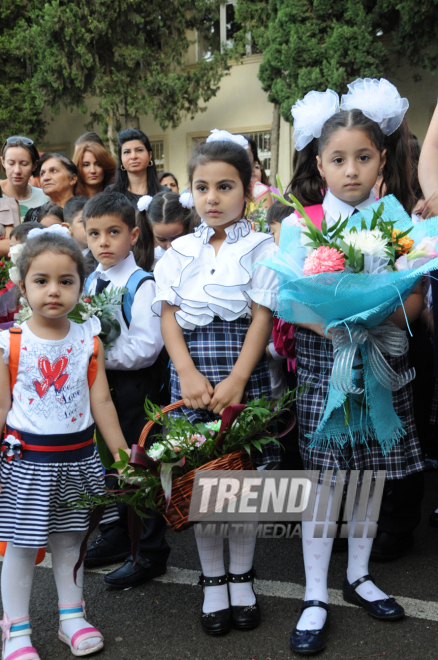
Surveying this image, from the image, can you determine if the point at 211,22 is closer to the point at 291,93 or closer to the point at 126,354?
the point at 291,93

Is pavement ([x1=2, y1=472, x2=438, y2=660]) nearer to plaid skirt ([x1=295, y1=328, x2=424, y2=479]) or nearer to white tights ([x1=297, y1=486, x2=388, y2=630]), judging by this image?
white tights ([x1=297, y1=486, x2=388, y2=630])

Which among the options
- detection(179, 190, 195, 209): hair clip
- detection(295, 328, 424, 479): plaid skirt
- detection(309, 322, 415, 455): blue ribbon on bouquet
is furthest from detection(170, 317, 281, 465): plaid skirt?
detection(179, 190, 195, 209): hair clip

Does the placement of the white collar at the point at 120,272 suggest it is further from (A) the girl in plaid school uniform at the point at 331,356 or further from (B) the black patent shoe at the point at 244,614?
(B) the black patent shoe at the point at 244,614

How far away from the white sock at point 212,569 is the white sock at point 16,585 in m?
0.64

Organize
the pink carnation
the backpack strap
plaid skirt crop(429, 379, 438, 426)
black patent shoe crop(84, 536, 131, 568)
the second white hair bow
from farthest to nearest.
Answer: the second white hair bow, plaid skirt crop(429, 379, 438, 426), black patent shoe crop(84, 536, 131, 568), the backpack strap, the pink carnation

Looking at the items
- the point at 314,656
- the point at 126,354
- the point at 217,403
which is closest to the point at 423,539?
the point at 314,656

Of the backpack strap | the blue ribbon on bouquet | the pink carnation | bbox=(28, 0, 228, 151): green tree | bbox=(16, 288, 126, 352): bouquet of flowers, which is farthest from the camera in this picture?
bbox=(28, 0, 228, 151): green tree

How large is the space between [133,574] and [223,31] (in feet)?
51.0

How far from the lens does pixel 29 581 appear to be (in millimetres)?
2285

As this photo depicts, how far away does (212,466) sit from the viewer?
2.08 m

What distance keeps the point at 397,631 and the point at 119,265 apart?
6.41ft

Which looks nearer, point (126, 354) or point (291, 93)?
point (126, 354)

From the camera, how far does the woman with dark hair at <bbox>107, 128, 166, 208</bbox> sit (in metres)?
4.79

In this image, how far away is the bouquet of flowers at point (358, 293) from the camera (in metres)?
2.03
